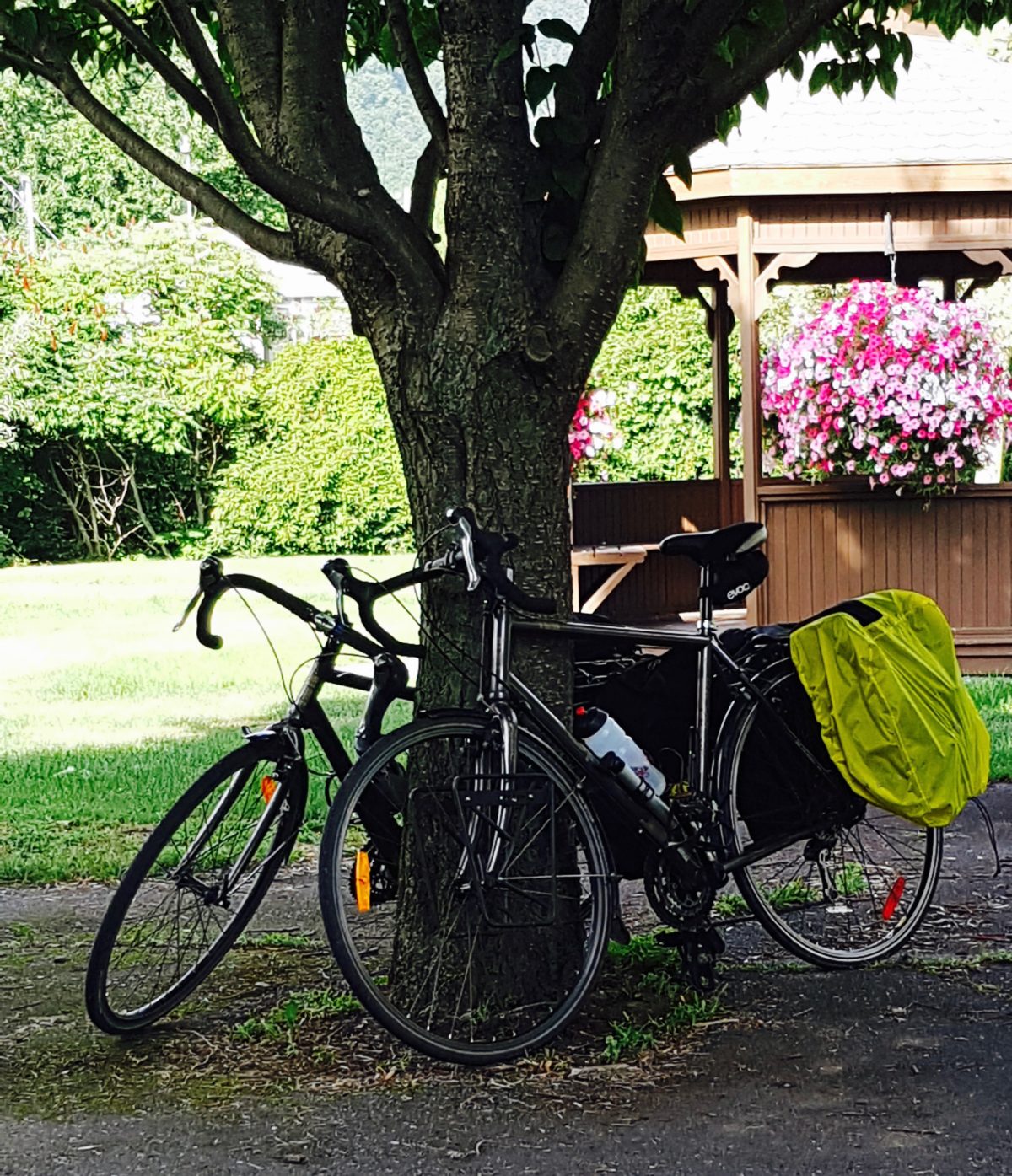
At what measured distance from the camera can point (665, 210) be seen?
4.85 m

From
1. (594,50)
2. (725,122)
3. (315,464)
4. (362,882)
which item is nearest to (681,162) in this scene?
(594,50)

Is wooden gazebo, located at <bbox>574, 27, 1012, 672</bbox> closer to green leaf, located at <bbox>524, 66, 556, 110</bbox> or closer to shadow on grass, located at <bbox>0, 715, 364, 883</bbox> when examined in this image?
shadow on grass, located at <bbox>0, 715, 364, 883</bbox>

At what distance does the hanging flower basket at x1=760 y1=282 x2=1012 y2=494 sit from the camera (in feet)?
33.6

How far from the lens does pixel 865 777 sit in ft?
15.4

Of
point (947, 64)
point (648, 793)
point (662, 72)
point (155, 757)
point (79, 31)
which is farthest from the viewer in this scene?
point (947, 64)

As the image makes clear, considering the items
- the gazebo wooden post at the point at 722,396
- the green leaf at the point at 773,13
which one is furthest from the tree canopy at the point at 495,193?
the gazebo wooden post at the point at 722,396

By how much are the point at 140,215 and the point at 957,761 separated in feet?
146

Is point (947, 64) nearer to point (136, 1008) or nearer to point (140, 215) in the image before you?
point (136, 1008)

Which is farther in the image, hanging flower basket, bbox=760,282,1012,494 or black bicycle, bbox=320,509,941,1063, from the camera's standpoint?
hanging flower basket, bbox=760,282,1012,494

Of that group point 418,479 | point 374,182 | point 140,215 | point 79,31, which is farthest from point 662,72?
point 140,215

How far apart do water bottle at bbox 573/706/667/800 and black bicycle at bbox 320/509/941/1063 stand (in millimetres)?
26

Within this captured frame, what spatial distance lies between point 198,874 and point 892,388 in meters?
6.75

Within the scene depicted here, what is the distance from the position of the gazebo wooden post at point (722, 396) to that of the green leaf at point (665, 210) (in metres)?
8.68

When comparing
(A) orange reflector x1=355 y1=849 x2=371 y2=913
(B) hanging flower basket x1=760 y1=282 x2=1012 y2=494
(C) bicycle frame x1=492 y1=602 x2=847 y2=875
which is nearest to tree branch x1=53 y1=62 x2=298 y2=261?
(C) bicycle frame x1=492 y1=602 x2=847 y2=875
